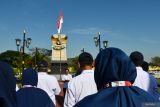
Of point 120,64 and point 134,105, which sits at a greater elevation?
point 120,64

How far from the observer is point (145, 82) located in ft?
23.8

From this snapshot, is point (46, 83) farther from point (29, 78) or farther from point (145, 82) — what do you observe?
point (29, 78)

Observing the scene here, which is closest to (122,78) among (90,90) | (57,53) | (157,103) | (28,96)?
(157,103)

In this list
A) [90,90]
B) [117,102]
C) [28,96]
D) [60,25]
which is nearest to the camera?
[117,102]

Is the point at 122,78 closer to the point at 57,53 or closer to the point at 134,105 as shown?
the point at 134,105

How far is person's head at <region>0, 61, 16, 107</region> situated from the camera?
2.83 meters

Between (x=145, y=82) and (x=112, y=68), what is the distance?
4.28 m

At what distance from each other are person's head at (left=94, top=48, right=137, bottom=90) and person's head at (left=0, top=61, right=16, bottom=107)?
0.64 meters

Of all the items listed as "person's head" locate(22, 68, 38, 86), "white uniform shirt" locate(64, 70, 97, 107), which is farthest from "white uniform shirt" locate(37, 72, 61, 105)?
"person's head" locate(22, 68, 38, 86)

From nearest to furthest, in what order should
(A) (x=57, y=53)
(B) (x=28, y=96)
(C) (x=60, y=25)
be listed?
(B) (x=28, y=96), (C) (x=60, y=25), (A) (x=57, y=53)

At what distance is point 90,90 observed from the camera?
7082 millimetres

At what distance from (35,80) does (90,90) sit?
4.15 ft

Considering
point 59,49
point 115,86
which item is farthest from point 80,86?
point 59,49

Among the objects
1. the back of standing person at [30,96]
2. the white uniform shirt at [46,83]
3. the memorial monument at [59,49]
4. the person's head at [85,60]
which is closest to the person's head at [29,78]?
the back of standing person at [30,96]
